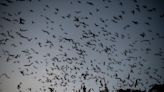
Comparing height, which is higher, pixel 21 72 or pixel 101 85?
pixel 21 72

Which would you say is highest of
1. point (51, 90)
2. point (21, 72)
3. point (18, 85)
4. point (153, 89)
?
point (21, 72)

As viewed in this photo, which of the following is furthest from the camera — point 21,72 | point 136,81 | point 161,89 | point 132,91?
point 132,91

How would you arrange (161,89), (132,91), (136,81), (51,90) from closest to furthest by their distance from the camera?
(51,90) < (136,81) < (161,89) < (132,91)

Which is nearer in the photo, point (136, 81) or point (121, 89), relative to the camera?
point (136, 81)

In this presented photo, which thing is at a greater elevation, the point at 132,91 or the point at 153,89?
the point at 153,89

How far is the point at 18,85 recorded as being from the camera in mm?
18625

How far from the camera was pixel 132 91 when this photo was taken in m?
34.9

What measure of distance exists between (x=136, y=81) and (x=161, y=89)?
6.45 m

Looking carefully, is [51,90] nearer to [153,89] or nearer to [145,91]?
[153,89]

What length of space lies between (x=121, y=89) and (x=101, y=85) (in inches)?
345

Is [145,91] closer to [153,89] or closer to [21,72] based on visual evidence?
[153,89]

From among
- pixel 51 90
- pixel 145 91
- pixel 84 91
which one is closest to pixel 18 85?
pixel 51 90

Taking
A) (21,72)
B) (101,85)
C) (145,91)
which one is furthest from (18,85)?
(145,91)

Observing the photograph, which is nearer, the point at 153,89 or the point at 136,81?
the point at 136,81
